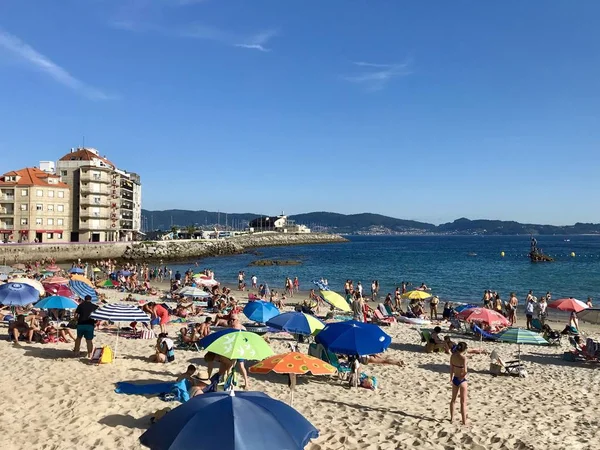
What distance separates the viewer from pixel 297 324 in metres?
12.9

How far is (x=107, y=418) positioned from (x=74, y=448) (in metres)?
1.17

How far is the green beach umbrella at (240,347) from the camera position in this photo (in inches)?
367

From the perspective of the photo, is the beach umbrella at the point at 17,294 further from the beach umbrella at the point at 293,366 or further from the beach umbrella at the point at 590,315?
the beach umbrella at the point at 590,315

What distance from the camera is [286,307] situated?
2719 centimetres

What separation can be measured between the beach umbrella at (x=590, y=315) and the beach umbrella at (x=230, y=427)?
1545cm

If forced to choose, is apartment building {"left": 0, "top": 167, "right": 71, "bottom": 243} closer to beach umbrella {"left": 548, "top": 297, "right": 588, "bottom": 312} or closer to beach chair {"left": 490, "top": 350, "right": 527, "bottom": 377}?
beach umbrella {"left": 548, "top": 297, "right": 588, "bottom": 312}

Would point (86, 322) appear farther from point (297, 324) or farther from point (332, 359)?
point (332, 359)

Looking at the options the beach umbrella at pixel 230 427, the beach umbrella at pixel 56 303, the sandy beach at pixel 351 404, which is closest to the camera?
the beach umbrella at pixel 230 427

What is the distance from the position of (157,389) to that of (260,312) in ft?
21.2

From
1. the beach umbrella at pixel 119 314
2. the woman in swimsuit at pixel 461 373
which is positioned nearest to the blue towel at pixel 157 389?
the beach umbrella at pixel 119 314

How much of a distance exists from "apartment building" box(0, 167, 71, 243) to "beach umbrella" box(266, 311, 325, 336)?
6149cm

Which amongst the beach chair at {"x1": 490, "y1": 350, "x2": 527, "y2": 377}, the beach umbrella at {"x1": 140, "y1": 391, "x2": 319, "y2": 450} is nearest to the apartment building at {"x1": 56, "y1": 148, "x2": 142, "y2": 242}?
Answer: the beach chair at {"x1": 490, "y1": 350, "x2": 527, "y2": 377}

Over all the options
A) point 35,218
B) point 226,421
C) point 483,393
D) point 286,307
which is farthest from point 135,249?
point 226,421

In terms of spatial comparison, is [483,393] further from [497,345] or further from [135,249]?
[135,249]
